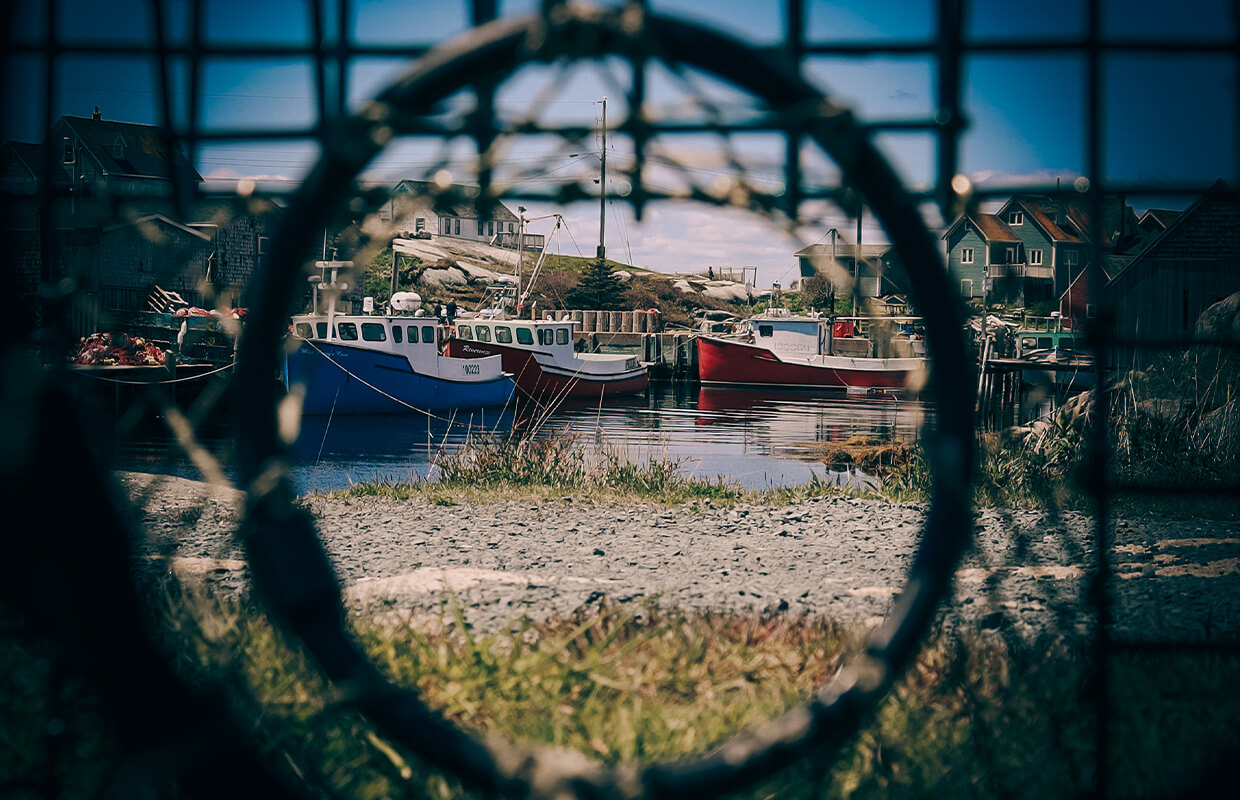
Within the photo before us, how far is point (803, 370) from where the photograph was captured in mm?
36000

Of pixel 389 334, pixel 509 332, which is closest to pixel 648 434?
pixel 389 334

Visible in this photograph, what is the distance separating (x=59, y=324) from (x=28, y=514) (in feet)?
2.22

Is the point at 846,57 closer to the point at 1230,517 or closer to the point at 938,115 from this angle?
the point at 938,115

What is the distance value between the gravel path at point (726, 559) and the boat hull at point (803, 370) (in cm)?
2821

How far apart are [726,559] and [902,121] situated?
371cm

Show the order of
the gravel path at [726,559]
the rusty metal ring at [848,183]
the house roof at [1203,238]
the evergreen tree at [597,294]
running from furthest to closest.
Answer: the evergreen tree at [597,294] → the house roof at [1203,238] → the gravel path at [726,559] → the rusty metal ring at [848,183]

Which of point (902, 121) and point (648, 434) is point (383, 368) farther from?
point (902, 121)

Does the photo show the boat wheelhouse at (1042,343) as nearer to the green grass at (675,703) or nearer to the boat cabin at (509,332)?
the boat cabin at (509,332)

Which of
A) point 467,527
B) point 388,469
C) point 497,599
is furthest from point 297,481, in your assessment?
point 497,599

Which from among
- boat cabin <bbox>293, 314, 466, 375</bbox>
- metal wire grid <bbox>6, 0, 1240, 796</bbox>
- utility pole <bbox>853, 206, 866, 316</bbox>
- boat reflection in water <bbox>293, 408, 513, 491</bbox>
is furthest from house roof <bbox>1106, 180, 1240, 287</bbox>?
boat cabin <bbox>293, 314, 466, 375</bbox>

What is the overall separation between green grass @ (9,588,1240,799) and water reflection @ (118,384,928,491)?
6.66 m

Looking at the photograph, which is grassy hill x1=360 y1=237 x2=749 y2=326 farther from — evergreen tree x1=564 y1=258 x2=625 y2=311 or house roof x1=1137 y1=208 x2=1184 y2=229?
house roof x1=1137 y1=208 x2=1184 y2=229

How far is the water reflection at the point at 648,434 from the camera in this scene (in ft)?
49.7

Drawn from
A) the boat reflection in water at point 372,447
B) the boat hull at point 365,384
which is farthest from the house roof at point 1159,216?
the boat hull at point 365,384
